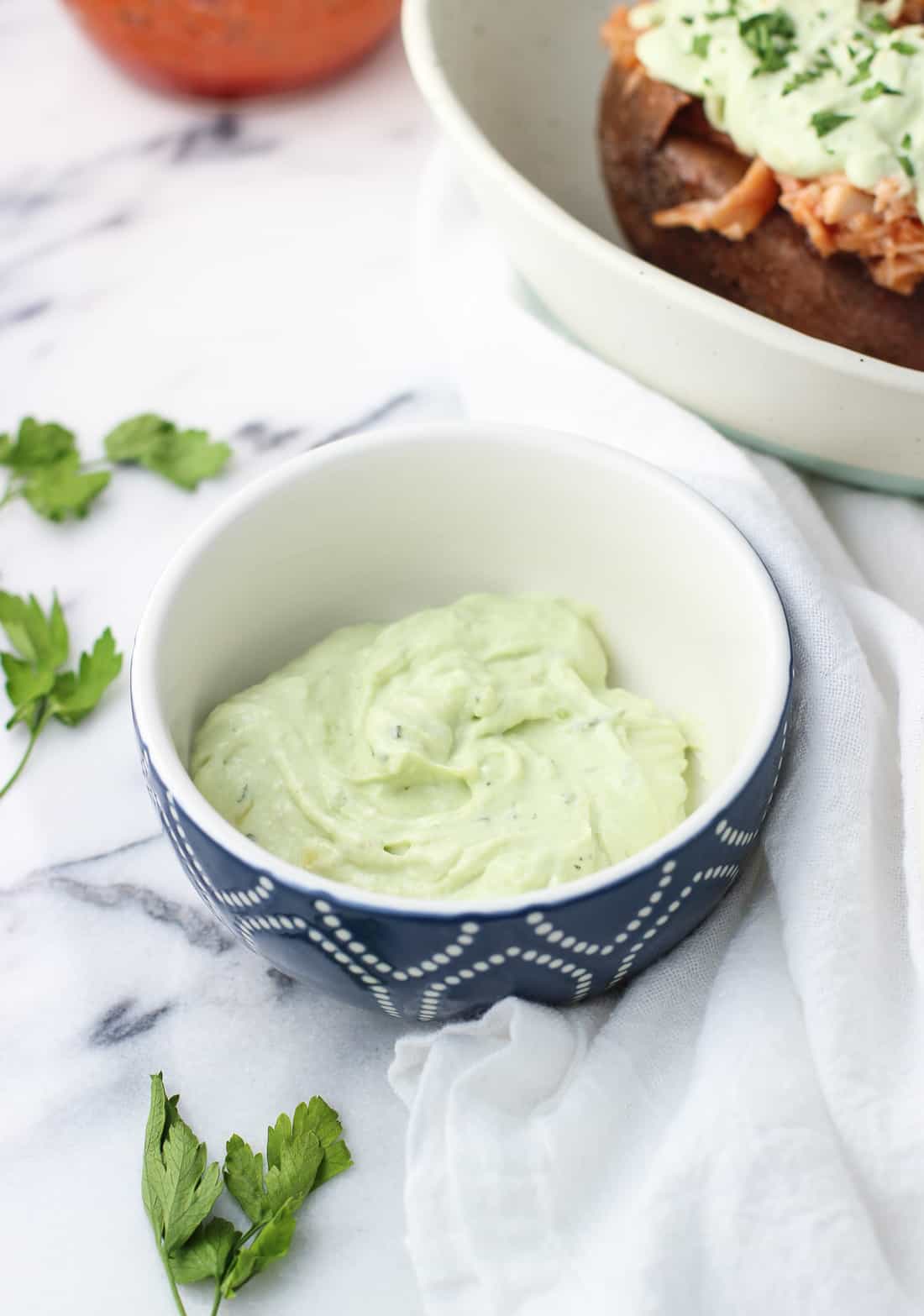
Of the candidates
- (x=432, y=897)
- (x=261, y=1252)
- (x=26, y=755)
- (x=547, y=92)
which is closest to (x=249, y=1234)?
(x=261, y=1252)

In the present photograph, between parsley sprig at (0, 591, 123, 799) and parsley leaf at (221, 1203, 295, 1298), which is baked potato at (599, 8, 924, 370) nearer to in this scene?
parsley sprig at (0, 591, 123, 799)

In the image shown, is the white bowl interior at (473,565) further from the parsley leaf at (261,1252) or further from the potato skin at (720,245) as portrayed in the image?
the parsley leaf at (261,1252)

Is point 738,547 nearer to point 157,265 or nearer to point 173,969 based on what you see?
point 173,969

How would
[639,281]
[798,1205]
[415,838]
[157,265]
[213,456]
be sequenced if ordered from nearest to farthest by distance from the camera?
[798,1205]
[415,838]
[639,281]
[213,456]
[157,265]

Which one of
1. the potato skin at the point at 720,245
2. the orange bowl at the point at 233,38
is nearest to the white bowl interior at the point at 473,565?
the potato skin at the point at 720,245

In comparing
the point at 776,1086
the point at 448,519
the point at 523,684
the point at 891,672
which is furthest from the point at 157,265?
the point at 776,1086

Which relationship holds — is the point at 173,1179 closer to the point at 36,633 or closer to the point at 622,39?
the point at 36,633
